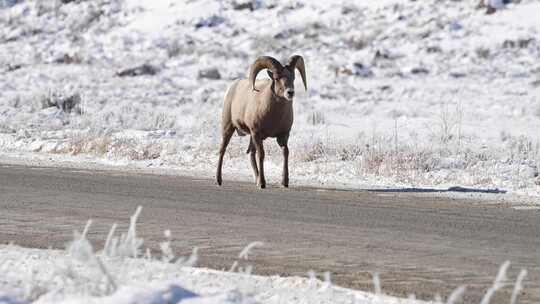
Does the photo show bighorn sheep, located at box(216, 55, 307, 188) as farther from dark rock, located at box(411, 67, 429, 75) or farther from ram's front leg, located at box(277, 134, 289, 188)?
dark rock, located at box(411, 67, 429, 75)

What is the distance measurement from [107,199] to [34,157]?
285 inches

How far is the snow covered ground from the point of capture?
511 centimetres

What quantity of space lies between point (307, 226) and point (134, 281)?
5008 mm

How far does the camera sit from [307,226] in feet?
37.6

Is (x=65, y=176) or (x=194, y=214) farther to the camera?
(x=65, y=176)

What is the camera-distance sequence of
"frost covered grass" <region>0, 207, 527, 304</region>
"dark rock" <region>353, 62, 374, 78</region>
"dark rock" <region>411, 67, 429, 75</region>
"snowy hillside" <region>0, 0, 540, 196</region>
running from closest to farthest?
"frost covered grass" <region>0, 207, 527, 304</region> → "snowy hillside" <region>0, 0, 540, 196</region> → "dark rock" <region>411, 67, 429, 75</region> → "dark rock" <region>353, 62, 374, 78</region>

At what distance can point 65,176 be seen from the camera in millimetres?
16453

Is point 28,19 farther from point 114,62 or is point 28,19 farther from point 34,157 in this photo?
point 34,157

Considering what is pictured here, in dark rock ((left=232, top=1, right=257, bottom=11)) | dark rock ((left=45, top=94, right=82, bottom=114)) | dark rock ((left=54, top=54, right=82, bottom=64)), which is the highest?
dark rock ((left=232, top=1, right=257, bottom=11))

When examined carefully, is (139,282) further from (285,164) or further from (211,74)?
(211,74)

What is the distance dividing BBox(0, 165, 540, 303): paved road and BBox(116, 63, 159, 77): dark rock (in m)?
33.8

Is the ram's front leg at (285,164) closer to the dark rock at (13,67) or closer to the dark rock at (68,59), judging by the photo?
the dark rock at (13,67)

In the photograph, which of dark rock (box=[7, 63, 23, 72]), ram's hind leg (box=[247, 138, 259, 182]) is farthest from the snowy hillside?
ram's hind leg (box=[247, 138, 259, 182])

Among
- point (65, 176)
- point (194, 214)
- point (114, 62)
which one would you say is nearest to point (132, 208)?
point (194, 214)
